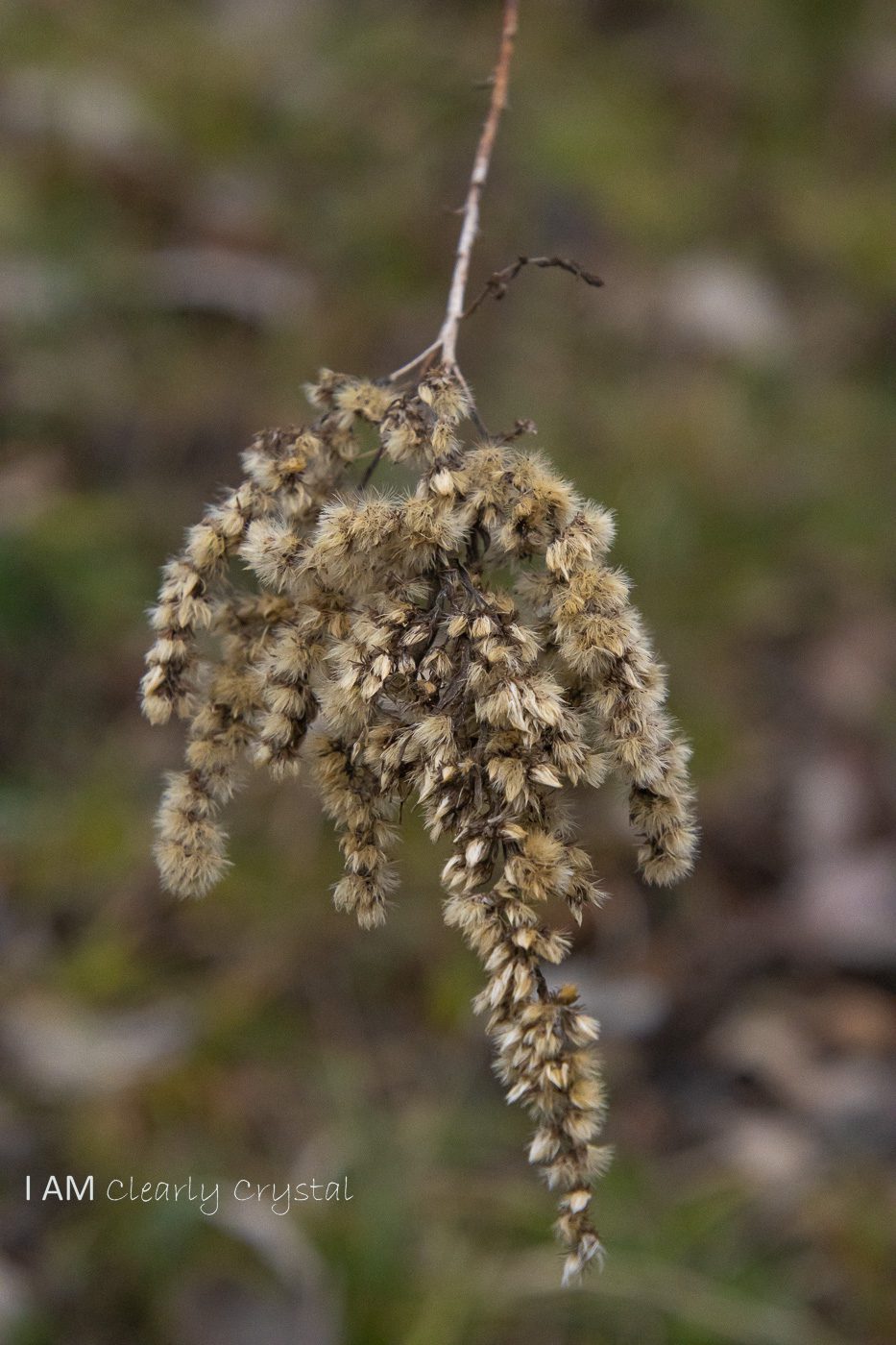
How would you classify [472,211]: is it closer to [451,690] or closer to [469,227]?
[469,227]

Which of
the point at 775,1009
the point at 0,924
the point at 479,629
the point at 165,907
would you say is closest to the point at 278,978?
the point at 165,907

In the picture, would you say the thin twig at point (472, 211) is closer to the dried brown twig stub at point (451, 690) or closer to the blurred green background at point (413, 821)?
the dried brown twig stub at point (451, 690)

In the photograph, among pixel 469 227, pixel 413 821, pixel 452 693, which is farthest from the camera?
pixel 413 821

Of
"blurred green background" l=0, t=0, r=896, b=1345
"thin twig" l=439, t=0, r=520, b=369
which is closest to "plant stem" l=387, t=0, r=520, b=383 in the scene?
"thin twig" l=439, t=0, r=520, b=369

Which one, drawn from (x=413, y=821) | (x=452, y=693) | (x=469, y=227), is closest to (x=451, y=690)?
(x=452, y=693)

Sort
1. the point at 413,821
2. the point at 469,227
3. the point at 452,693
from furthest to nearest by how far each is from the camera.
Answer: the point at 413,821
the point at 469,227
the point at 452,693

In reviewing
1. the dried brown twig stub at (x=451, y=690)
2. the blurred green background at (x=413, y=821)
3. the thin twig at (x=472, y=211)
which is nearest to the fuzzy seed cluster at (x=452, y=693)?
the dried brown twig stub at (x=451, y=690)
